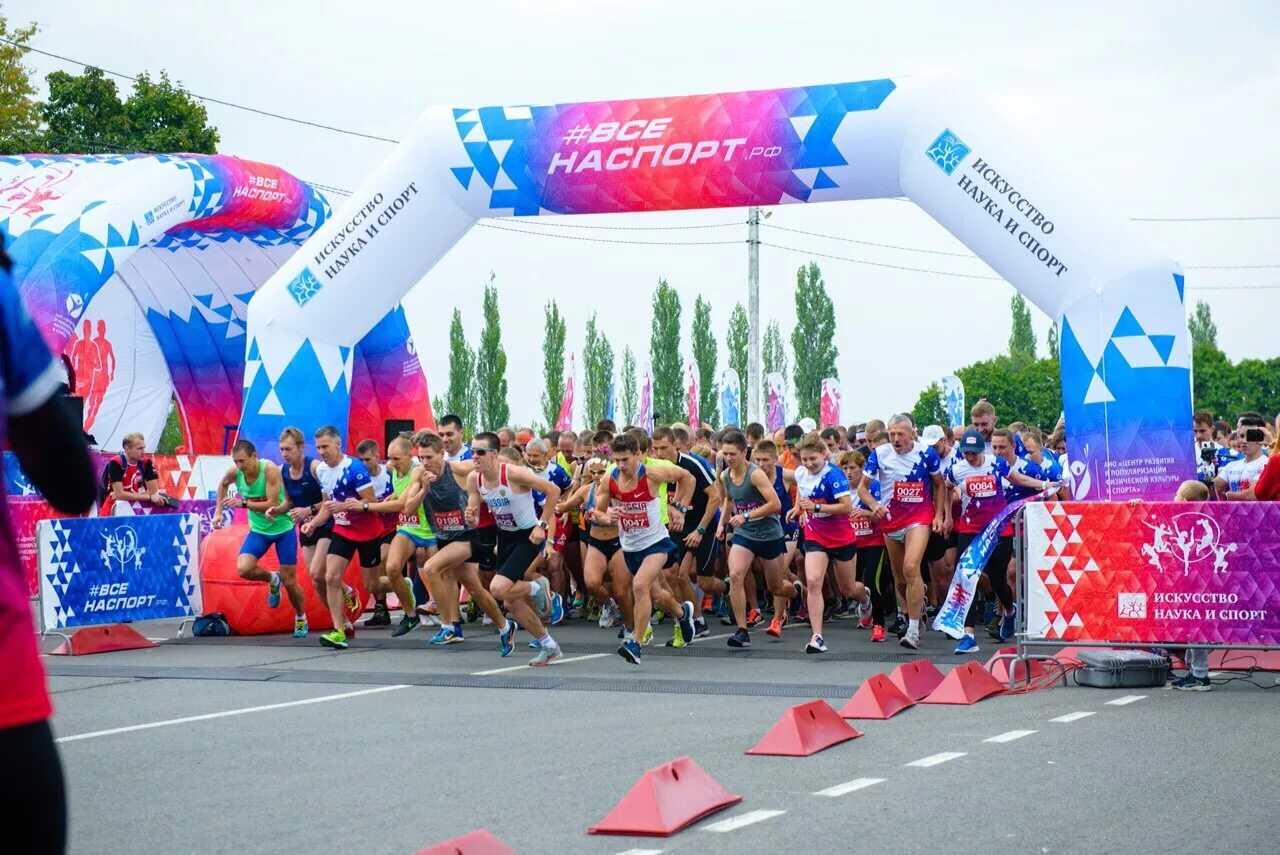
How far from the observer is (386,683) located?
11.1m

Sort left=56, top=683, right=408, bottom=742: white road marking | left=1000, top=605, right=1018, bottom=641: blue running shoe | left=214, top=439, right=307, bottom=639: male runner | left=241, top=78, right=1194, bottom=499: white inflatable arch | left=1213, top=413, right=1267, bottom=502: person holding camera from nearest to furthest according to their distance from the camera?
1. left=56, top=683, right=408, bottom=742: white road marking
2. left=241, top=78, right=1194, bottom=499: white inflatable arch
3. left=1213, top=413, right=1267, bottom=502: person holding camera
4. left=1000, top=605, right=1018, bottom=641: blue running shoe
5. left=214, top=439, right=307, bottom=639: male runner

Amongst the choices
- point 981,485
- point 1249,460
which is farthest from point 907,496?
point 1249,460

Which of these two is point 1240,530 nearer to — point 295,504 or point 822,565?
point 822,565

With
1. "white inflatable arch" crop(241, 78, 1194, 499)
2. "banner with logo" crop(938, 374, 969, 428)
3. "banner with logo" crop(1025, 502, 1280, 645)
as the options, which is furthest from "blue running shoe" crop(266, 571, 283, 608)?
"banner with logo" crop(938, 374, 969, 428)

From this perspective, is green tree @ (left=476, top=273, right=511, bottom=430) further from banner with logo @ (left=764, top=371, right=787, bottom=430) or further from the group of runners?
the group of runners

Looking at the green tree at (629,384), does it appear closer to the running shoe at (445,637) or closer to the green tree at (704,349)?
the green tree at (704,349)

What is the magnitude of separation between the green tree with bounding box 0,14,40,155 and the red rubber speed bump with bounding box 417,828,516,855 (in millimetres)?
36724

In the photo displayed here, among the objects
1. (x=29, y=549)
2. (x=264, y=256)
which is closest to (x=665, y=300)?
(x=264, y=256)

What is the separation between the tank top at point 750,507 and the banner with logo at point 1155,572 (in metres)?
3.33

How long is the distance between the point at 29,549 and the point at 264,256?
10632 mm

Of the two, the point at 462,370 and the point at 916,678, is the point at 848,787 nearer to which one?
the point at 916,678

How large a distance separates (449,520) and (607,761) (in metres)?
5.82

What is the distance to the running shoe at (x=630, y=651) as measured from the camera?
475 inches

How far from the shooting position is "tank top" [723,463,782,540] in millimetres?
13703
